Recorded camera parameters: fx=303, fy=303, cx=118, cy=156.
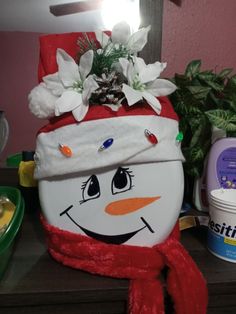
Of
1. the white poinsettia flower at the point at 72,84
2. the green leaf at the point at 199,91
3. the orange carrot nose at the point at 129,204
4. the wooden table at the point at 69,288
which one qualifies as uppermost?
the white poinsettia flower at the point at 72,84

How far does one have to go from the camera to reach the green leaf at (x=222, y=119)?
0.62m

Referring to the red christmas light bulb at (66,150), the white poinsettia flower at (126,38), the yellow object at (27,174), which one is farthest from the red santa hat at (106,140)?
the yellow object at (27,174)

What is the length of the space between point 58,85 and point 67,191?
→ 0.55ft

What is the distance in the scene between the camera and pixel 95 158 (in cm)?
46

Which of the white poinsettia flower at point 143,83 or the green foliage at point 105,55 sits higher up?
the green foliage at point 105,55

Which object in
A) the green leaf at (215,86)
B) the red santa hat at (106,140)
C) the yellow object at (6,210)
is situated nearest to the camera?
the red santa hat at (106,140)

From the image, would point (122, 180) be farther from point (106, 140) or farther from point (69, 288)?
point (69, 288)

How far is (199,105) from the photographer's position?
2.24ft

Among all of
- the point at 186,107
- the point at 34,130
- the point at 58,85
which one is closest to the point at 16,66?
the point at 34,130

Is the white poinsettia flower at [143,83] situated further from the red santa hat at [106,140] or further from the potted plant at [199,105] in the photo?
the potted plant at [199,105]

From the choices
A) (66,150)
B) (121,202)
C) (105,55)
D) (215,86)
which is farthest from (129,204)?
(215,86)

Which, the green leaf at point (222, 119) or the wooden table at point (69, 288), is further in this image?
the green leaf at point (222, 119)

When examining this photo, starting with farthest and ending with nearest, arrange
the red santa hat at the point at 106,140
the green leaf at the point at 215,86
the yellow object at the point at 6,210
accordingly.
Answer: the green leaf at the point at 215,86 < the yellow object at the point at 6,210 < the red santa hat at the point at 106,140

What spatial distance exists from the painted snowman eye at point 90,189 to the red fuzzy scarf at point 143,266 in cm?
7
